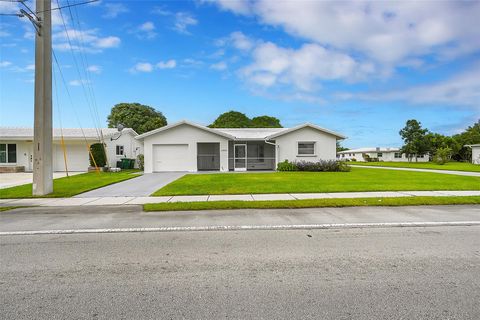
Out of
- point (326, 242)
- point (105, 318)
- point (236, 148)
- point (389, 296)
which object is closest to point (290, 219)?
point (326, 242)

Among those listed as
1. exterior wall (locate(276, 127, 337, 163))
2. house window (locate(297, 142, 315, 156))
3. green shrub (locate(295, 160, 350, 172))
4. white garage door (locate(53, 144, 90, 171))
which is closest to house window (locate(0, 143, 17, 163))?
white garage door (locate(53, 144, 90, 171))

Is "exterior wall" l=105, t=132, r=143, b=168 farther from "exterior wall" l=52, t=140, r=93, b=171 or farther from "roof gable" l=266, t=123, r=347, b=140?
"roof gable" l=266, t=123, r=347, b=140

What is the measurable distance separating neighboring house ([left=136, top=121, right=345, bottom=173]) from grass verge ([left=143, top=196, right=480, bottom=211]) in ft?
46.3

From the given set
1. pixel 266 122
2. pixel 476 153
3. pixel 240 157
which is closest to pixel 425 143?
pixel 476 153

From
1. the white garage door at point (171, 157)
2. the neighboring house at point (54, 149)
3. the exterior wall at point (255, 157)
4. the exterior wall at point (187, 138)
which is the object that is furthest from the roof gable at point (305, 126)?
the neighboring house at point (54, 149)

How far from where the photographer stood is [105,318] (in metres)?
2.79

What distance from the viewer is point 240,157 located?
24.6 m

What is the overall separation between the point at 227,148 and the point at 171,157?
4562mm

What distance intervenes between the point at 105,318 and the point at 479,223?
A: 7569mm

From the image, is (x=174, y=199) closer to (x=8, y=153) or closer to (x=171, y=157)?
(x=171, y=157)

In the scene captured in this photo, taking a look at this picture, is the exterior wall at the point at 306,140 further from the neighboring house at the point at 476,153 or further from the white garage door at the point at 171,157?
the neighboring house at the point at 476,153

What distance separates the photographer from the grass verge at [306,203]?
27.2 ft

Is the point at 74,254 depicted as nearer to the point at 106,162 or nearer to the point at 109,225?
the point at 109,225

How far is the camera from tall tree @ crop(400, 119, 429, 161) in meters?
48.7
